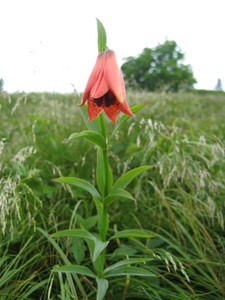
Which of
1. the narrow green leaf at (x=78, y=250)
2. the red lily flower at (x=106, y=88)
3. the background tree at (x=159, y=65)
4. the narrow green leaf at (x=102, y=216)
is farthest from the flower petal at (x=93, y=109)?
the background tree at (x=159, y=65)

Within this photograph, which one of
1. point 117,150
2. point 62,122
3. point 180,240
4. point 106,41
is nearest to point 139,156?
point 117,150

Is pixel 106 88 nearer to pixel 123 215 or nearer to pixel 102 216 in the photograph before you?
pixel 102 216

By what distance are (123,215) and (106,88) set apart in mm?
913

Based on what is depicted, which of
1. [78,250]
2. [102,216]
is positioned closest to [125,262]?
[102,216]

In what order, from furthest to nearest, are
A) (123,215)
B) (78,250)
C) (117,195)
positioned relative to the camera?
(123,215)
(78,250)
(117,195)

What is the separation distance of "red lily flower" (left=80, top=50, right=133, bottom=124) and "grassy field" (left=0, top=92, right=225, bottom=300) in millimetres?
167

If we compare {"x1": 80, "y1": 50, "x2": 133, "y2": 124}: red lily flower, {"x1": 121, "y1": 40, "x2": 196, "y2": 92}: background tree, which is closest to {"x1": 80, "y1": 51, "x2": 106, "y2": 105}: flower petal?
{"x1": 80, "y1": 50, "x2": 133, "y2": 124}: red lily flower

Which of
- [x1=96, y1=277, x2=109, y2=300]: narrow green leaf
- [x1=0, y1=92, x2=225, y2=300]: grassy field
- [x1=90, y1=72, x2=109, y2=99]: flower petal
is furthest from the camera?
[x1=0, y1=92, x2=225, y2=300]: grassy field

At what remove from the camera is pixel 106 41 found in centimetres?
100

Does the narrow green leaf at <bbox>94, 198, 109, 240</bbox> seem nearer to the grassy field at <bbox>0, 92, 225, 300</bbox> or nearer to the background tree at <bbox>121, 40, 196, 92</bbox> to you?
the grassy field at <bbox>0, 92, 225, 300</bbox>

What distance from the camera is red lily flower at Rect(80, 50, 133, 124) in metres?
0.92

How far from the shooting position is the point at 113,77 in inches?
36.7

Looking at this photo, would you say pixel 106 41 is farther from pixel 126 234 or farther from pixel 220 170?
pixel 220 170

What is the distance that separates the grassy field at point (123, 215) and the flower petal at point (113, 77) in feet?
0.62
